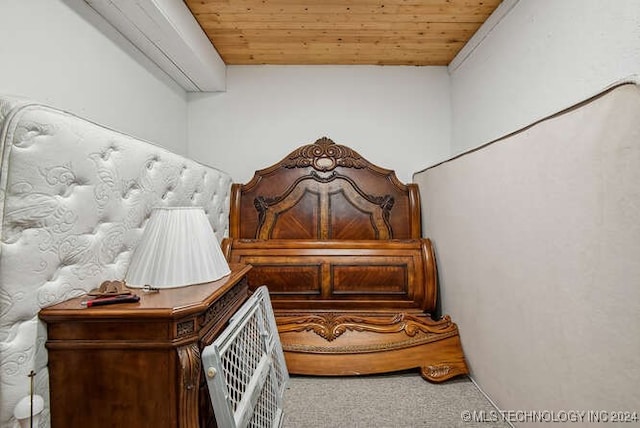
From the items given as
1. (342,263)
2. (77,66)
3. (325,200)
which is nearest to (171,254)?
(77,66)

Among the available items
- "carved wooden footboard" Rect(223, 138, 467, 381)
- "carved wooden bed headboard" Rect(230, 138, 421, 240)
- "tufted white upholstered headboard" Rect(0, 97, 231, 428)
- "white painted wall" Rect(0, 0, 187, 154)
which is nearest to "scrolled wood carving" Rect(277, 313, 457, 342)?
"carved wooden footboard" Rect(223, 138, 467, 381)

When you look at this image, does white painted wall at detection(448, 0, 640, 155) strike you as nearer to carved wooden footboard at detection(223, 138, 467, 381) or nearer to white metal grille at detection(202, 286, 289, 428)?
carved wooden footboard at detection(223, 138, 467, 381)

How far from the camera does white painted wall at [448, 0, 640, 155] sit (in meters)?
1.17

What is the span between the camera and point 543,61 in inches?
60.7

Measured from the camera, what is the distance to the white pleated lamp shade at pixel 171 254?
1.04 metres

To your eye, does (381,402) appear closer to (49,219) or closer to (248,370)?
(248,370)

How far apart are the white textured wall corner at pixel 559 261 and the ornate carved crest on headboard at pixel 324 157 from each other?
102cm

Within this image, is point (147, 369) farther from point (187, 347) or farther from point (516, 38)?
point (516, 38)

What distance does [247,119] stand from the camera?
267 centimetres

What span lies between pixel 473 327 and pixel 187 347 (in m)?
1.41

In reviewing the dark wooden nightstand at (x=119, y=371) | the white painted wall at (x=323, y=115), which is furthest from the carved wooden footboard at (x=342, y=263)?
the dark wooden nightstand at (x=119, y=371)

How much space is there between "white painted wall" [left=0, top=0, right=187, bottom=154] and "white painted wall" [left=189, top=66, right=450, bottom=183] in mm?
625

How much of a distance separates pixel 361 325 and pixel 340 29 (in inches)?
78.9

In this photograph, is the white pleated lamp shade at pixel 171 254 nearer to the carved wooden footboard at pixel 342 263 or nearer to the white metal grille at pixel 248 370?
the white metal grille at pixel 248 370
